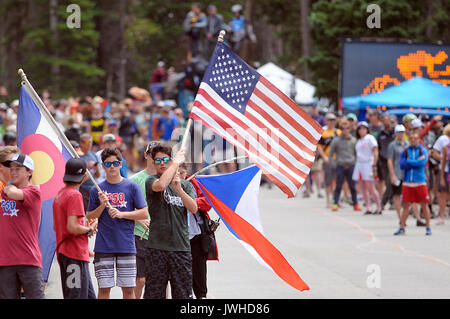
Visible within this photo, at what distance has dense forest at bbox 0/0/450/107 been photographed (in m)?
29.6

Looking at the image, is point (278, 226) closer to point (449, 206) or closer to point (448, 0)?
point (449, 206)

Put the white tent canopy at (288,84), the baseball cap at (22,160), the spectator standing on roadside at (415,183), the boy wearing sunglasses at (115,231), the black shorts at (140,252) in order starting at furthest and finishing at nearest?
the white tent canopy at (288,84), the spectator standing on roadside at (415,183), the black shorts at (140,252), the boy wearing sunglasses at (115,231), the baseball cap at (22,160)

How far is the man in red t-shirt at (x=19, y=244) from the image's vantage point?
8008 millimetres

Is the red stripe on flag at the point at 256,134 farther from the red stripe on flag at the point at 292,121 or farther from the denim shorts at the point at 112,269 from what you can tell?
the denim shorts at the point at 112,269

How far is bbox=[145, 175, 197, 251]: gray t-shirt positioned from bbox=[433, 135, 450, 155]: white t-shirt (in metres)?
10.4

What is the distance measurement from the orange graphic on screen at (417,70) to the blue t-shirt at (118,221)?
15.2m

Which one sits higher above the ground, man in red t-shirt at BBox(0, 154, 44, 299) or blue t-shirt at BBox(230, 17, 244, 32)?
blue t-shirt at BBox(230, 17, 244, 32)

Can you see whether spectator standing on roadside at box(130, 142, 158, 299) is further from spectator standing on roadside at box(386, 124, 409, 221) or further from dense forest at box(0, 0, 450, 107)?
dense forest at box(0, 0, 450, 107)

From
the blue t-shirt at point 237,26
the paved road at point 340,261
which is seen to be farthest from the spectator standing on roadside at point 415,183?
the blue t-shirt at point 237,26

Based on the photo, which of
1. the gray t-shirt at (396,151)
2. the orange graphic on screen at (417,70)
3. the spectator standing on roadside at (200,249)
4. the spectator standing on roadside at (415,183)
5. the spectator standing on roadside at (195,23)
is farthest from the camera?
the spectator standing on roadside at (195,23)

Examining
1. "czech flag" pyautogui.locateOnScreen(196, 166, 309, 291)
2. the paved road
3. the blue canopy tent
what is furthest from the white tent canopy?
"czech flag" pyautogui.locateOnScreen(196, 166, 309, 291)

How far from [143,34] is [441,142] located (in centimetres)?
3033

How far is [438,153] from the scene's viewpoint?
717 inches
